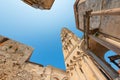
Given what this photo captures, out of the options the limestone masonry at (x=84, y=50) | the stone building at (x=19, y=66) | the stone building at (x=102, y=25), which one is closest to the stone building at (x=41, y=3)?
the limestone masonry at (x=84, y=50)

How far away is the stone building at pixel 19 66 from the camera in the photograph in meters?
3.42

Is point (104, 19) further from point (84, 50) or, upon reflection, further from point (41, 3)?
point (41, 3)

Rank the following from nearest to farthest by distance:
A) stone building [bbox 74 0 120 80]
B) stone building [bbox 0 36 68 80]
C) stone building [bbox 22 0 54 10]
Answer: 1. stone building [bbox 74 0 120 80]
2. stone building [bbox 0 36 68 80]
3. stone building [bbox 22 0 54 10]

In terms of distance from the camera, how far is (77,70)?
4.85 m

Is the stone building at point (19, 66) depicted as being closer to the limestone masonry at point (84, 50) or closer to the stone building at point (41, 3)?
the limestone masonry at point (84, 50)

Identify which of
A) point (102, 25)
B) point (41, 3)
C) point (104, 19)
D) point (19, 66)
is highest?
point (41, 3)

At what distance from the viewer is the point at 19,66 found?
144 inches

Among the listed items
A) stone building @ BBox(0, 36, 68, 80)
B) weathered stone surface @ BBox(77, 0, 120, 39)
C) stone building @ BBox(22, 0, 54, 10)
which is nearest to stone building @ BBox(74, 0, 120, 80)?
→ weathered stone surface @ BBox(77, 0, 120, 39)

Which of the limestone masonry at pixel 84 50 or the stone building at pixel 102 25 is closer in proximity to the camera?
the stone building at pixel 102 25

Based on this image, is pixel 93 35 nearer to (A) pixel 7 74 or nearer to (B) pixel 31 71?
(B) pixel 31 71

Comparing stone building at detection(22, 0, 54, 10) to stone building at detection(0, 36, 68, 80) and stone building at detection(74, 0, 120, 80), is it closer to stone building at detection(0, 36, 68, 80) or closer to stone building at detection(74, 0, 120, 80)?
stone building at detection(74, 0, 120, 80)

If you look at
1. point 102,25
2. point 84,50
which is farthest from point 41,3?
point 102,25

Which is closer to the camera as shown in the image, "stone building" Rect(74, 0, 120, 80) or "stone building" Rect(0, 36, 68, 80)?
"stone building" Rect(74, 0, 120, 80)

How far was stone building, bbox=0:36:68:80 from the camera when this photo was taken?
3420 millimetres
